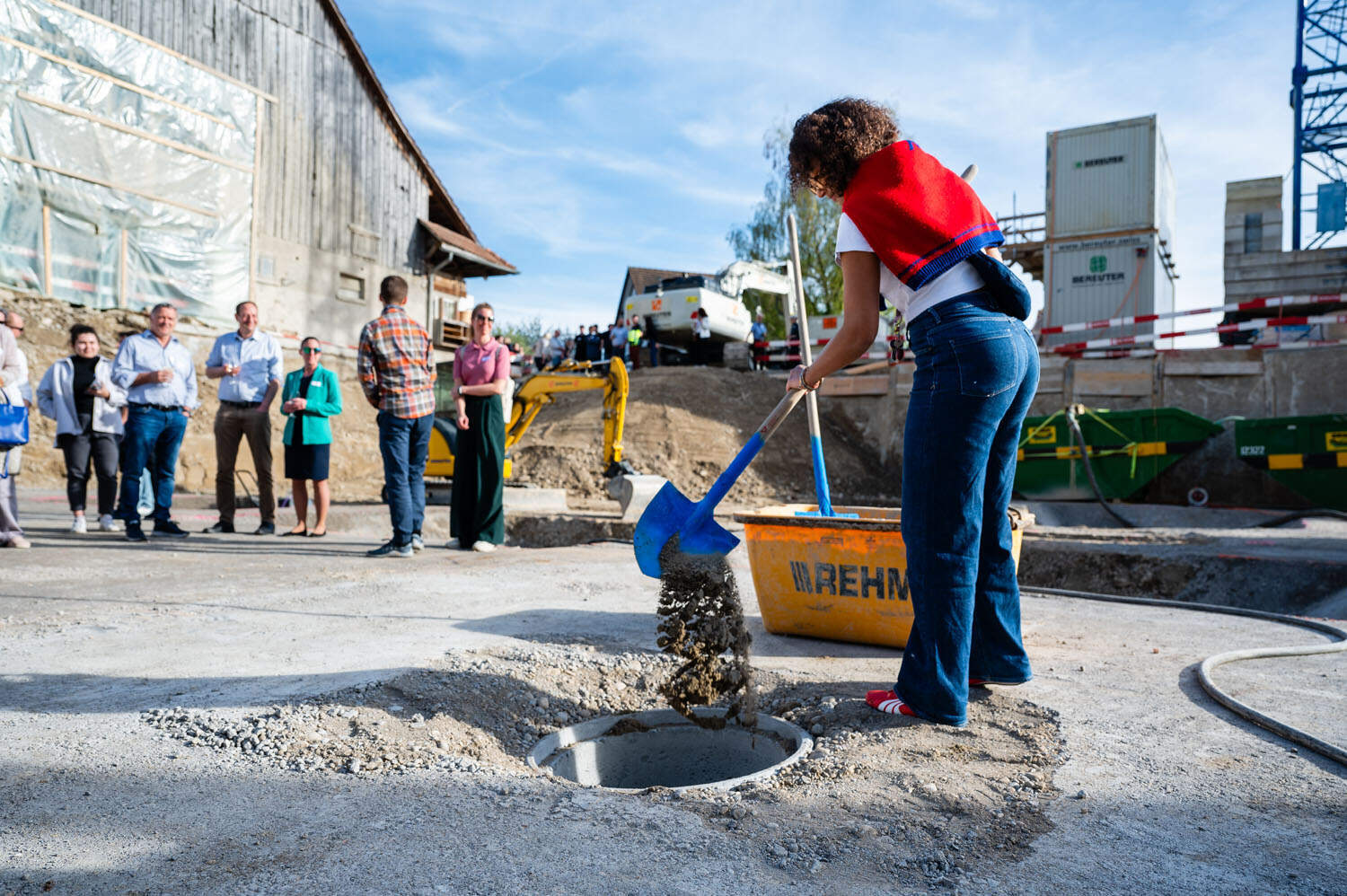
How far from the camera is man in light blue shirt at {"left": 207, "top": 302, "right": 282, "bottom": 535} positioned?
6590mm

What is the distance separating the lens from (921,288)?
7.48 feet

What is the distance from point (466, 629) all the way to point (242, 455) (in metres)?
11.6

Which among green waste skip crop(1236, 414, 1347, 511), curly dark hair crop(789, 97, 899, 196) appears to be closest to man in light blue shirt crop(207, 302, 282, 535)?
curly dark hair crop(789, 97, 899, 196)

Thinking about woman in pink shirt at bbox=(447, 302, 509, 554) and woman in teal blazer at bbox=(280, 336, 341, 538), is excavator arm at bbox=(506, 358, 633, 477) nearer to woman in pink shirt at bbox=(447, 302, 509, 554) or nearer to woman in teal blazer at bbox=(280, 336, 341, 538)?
woman in teal blazer at bbox=(280, 336, 341, 538)

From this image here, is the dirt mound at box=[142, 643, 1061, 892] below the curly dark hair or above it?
below

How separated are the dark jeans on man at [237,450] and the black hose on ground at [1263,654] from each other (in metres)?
5.66

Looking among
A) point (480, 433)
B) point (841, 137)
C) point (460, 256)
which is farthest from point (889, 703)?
Result: point (460, 256)

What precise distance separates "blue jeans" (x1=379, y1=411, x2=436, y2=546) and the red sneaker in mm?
3948

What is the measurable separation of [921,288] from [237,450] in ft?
19.9

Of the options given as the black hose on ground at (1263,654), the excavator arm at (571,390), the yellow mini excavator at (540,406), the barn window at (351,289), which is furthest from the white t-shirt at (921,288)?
the barn window at (351,289)

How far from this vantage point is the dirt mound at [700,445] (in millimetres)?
14062

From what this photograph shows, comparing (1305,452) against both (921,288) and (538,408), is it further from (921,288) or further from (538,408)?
(921,288)

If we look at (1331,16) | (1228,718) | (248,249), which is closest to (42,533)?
(1228,718)

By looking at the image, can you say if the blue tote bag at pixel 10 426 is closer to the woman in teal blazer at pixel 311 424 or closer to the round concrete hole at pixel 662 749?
the woman in teal blazer at pixel 311 424
